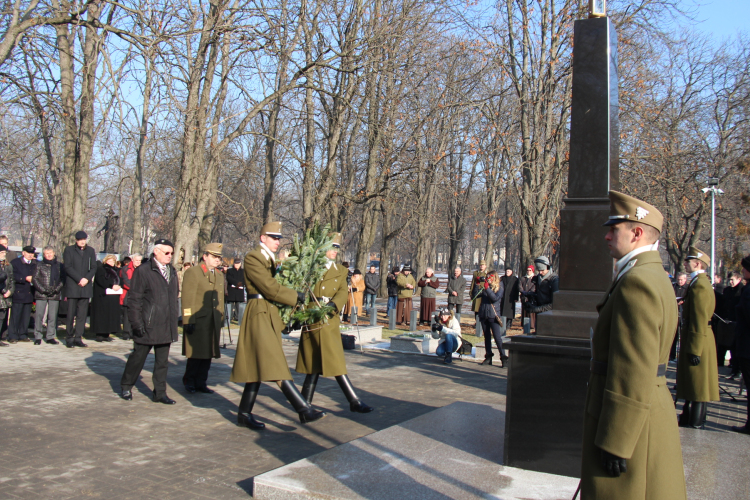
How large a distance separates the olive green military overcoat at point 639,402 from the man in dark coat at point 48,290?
12171 mm

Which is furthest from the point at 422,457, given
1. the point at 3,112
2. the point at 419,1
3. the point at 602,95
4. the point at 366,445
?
the point at 419,1

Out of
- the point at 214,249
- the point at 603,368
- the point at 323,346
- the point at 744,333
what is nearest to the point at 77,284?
the point at 214,249

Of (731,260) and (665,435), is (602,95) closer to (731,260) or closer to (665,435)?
(665,435)

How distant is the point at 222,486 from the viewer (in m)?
5.07

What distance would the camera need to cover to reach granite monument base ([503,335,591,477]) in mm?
4984

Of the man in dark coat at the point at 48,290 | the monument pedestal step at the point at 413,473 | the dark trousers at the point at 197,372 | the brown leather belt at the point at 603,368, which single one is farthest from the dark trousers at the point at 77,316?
the brown leather belt at the point at 603,368

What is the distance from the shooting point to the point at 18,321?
13.0 meters

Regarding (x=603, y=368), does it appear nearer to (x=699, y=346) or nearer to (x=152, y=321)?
(x=699, y=346)

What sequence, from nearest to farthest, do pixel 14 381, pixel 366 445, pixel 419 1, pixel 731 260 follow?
pixel 366 445
pixel 14 381
pixel 419 1
pixel 731 260

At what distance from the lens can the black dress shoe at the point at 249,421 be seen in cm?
691

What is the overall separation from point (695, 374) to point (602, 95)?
12.4 feet

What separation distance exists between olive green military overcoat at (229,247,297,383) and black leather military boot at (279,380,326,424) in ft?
0.38

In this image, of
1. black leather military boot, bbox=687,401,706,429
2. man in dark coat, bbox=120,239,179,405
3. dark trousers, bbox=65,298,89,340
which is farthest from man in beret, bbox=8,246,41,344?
black leather military boot, bbox=687,401,706,429

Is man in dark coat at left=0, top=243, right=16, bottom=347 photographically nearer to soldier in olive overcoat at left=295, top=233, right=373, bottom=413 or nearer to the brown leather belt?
soldier in olive overcoat at left=295, top=233, right=373, bottom=413
